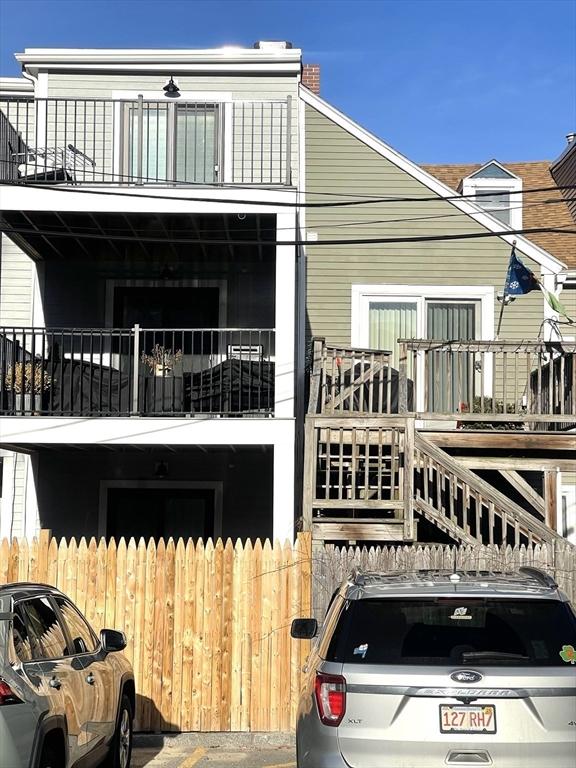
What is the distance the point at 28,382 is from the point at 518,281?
708 centimetres

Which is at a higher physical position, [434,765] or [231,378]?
[231,378]

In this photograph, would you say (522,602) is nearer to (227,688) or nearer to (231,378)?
(227,688)

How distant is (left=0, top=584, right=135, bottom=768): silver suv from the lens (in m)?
5.64

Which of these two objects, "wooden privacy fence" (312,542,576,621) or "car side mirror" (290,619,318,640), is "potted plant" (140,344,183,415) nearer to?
"wooden privacy fence" (312,542,576,621)

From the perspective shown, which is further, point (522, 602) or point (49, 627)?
point (49, 627)

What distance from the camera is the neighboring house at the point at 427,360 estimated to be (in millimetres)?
12602

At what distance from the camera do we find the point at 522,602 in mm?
5551

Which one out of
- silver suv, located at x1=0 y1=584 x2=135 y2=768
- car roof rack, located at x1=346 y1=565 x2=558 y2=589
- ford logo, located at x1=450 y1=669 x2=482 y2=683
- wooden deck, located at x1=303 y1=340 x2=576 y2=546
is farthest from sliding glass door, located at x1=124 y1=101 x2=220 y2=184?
ford logo, located at x1=450 y1=669 x2=482 y2=683

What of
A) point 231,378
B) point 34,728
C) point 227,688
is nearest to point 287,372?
Result: point 231,378

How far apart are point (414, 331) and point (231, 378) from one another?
14.8 feet

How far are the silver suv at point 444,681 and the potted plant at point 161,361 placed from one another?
845 cm

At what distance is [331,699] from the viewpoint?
5262mm

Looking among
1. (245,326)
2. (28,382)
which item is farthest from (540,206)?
(28,382)

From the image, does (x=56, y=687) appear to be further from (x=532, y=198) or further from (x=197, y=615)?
(x=532, y=198)
